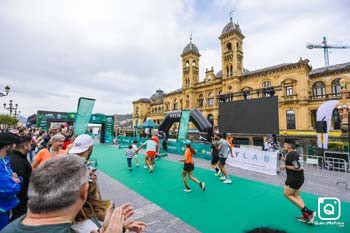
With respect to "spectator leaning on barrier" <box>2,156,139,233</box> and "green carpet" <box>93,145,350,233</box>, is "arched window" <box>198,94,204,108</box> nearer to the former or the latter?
"green carpet" <box>93,145,350,233</box>

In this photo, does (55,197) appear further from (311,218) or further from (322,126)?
(322,126)

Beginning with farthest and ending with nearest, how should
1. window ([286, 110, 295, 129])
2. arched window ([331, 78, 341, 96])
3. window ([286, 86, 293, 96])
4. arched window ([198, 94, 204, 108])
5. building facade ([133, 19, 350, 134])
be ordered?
1. arched window ([198, 94, 204, 108])
2. window ([286, 86, 293, 96])
3. window ([286, 110, 295, 129])
4. arched window ([331, 78, 341, 96])
5. building facade ([133, 19, 350, 134])

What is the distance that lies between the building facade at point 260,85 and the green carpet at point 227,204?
8693mm

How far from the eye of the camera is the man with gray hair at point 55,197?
83cm

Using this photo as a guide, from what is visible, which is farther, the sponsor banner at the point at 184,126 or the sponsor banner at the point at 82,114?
the sponsor banner at the point at 184,126

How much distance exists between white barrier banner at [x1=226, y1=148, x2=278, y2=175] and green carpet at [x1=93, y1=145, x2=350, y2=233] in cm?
166

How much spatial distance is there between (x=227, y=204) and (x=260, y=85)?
26068 millimetres

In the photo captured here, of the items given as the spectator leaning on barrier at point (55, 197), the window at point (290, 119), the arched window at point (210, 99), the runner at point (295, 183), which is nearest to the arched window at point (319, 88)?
the window at point (290, 119)

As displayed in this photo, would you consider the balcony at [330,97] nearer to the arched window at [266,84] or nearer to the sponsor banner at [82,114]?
the arched window at [266,84]

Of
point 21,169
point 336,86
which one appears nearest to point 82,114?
point 21,169

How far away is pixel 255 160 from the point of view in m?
7.68

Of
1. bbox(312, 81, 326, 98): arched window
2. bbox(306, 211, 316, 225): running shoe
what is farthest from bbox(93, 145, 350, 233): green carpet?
bbox(312, 81, 326, 98): arched window

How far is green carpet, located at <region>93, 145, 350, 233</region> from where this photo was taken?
10.9 ft

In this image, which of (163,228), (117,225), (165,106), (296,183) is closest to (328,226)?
(296,183)
